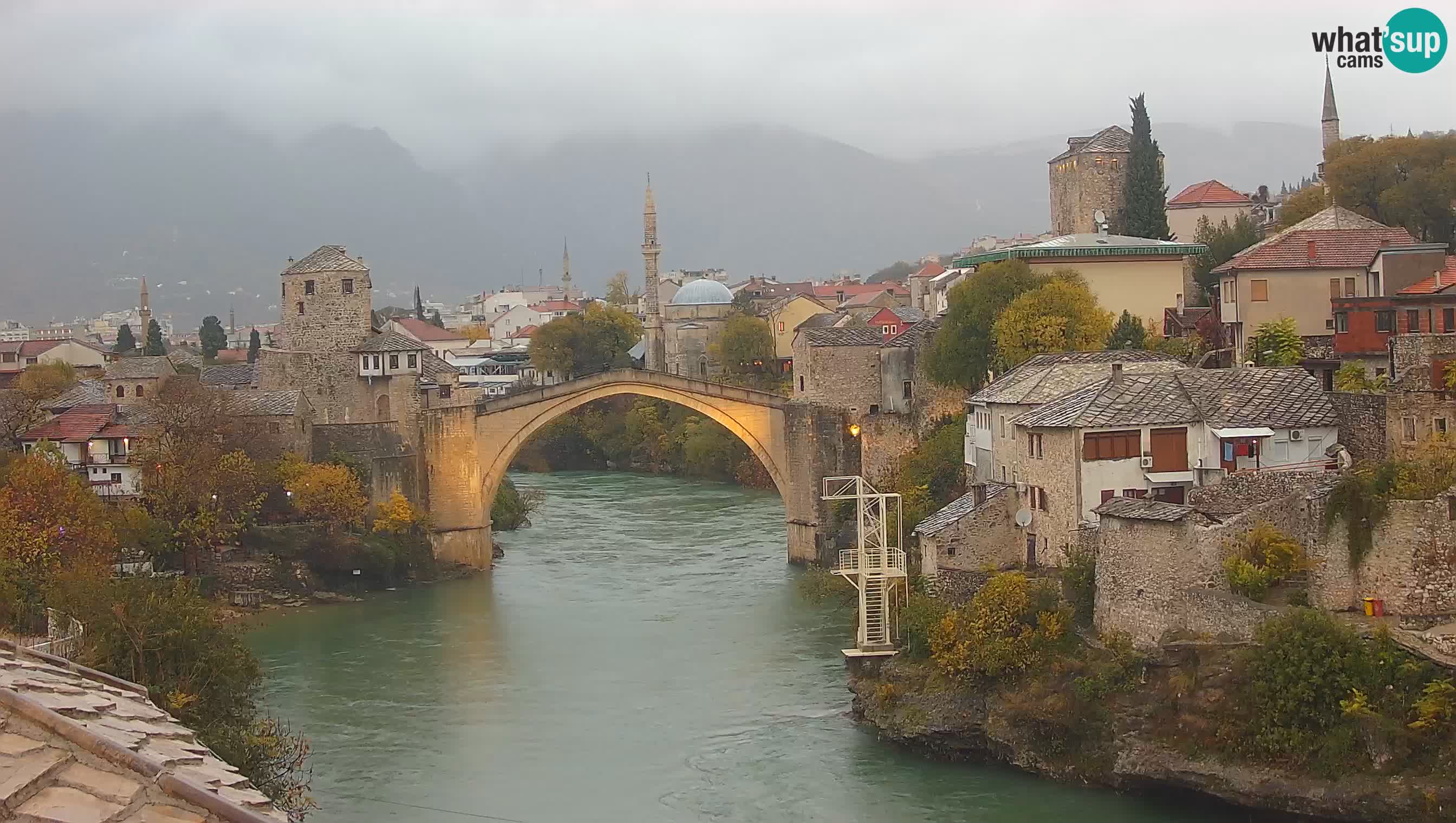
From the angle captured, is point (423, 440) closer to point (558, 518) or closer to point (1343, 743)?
point (558, 518)

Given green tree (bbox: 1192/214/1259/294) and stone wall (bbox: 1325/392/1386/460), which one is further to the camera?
green tree (bbox: 1192/214/1259/294)

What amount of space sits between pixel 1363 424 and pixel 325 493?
25702mm

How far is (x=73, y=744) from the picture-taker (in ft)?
22.2

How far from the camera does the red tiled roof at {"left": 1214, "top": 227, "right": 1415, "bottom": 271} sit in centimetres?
3581

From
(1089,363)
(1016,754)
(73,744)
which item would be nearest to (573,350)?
(1089,363)

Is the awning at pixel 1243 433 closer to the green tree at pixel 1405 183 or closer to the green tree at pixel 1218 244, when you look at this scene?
the green tree at pixel 1405 183

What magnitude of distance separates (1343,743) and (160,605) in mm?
14598

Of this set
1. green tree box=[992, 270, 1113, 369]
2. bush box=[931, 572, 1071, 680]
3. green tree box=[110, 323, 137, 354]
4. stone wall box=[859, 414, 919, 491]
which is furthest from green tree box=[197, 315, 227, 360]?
bush box=[931, 572, 1071, 680]

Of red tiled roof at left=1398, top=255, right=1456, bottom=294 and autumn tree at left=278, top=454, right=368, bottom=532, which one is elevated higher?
red tiled roof at left=1398, top=255, right=1456, bottom=294

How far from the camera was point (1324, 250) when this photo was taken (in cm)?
3631

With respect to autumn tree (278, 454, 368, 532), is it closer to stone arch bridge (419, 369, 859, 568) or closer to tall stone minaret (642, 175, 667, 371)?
stone arch bridge (419, 369, 859, 568)

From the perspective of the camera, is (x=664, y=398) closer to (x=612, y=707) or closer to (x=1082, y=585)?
(x=612, y=707)

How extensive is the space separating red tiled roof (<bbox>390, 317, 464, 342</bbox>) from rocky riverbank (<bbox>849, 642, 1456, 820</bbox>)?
72.3 metres

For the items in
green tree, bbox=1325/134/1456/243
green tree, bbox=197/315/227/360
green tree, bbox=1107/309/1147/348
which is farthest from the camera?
green tree, bbox=197/315/227/360
